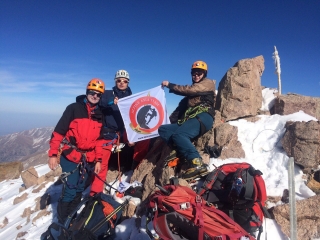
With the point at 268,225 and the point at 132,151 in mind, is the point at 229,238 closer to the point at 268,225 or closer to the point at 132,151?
the point at 268,225

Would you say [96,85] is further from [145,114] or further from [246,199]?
[246,199]

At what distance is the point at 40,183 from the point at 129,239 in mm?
9429

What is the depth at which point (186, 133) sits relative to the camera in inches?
278

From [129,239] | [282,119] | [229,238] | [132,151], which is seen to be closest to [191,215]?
[229,238]

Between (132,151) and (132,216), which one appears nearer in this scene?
(132,216)

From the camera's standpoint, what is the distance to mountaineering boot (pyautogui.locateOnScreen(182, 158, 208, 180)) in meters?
6.19

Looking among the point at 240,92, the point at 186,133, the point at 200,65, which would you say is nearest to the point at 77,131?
the point at 186,133

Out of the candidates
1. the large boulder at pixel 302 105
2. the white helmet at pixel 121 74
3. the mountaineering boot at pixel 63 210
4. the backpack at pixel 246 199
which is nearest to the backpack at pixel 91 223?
the mountaineering boot at pixel 63 210

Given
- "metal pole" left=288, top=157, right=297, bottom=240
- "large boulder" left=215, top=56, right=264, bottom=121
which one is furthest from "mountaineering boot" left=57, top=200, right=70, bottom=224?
"large boulder" left=215, top=56, right=264, bottom=121

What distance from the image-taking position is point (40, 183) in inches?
520

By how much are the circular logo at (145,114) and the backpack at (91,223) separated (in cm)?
362

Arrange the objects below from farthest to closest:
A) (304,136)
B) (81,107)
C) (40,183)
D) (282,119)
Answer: (40,183), (282,119), (81,107), (304,136)

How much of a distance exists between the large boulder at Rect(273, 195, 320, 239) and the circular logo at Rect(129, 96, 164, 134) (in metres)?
5.28

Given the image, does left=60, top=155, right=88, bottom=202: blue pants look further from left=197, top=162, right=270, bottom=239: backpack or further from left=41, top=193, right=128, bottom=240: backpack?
left=197, top=162, right=270, bottom=239: backpack
